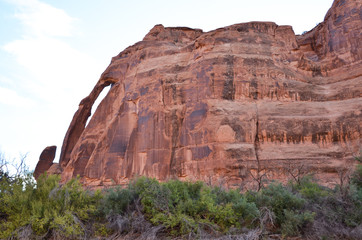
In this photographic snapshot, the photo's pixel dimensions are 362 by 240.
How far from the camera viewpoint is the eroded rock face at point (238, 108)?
813 inches

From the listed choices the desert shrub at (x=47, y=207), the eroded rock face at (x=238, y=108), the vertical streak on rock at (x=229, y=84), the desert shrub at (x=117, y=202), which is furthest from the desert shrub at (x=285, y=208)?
the vertical streak on rock at (x=229, y=84)

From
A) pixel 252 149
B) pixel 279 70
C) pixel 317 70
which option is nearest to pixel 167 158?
pixel 252 149

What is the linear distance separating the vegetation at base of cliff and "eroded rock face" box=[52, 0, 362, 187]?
7.94m

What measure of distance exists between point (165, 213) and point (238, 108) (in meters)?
13.0

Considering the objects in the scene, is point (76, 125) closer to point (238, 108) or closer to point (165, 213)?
point (238, 108)

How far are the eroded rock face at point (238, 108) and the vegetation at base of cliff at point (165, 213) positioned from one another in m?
7.94

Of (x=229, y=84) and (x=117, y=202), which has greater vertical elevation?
(x=229, y=84)

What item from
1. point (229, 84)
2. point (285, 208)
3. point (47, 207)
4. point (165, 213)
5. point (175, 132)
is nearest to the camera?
point (47, 207)

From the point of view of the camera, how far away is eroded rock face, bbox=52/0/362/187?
67.7ft

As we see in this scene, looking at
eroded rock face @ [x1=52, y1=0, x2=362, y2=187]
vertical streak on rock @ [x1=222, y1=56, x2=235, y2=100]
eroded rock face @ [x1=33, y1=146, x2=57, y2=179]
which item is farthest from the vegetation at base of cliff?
eroded rock face @ [x1=33, y1=146, x2=57, y2=179]

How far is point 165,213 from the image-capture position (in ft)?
35.2

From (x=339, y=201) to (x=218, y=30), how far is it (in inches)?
700

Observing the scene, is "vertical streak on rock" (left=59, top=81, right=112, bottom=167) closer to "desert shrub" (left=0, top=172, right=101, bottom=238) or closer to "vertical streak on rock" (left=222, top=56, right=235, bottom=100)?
"vertical streak on rock" (left=222, top=56, right=235, bottom=100)

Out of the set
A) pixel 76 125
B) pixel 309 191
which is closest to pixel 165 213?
pixel 309 191
